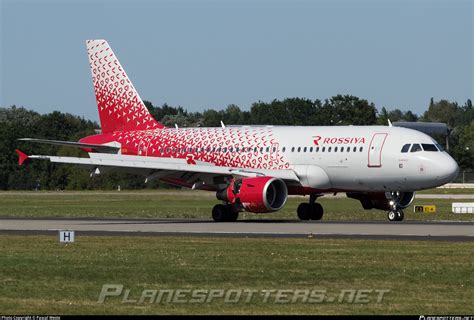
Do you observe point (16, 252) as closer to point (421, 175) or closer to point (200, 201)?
point (421, 175)

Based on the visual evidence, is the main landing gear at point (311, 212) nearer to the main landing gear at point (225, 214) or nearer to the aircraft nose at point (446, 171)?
the main landing gear at point (225, 214)

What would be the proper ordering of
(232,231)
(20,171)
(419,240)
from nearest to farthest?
(419,240) < (232,231) < (20,171)

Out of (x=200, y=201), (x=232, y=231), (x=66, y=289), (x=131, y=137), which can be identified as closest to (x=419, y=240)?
(x=232, y=231)

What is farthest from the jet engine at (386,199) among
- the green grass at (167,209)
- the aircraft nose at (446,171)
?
the aircraft nose at (446,171)

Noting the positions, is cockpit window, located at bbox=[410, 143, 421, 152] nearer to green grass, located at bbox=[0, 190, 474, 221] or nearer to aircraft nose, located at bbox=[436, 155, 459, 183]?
aircraft nose, located at bbox=[436, 155, 459, 183]

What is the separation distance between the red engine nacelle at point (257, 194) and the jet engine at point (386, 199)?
452 cm

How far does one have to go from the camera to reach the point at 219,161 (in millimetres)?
54656

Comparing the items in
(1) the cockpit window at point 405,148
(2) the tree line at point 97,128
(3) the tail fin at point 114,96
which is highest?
(3) the tail fin at point 114,96

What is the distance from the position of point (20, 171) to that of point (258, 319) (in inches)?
4199

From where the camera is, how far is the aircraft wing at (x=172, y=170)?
167 ft

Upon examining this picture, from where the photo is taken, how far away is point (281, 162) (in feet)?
172

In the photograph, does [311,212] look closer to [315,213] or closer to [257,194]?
[315,213]

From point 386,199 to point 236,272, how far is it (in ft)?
85.4

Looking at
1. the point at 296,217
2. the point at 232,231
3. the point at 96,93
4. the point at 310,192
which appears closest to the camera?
the point at 232,231
